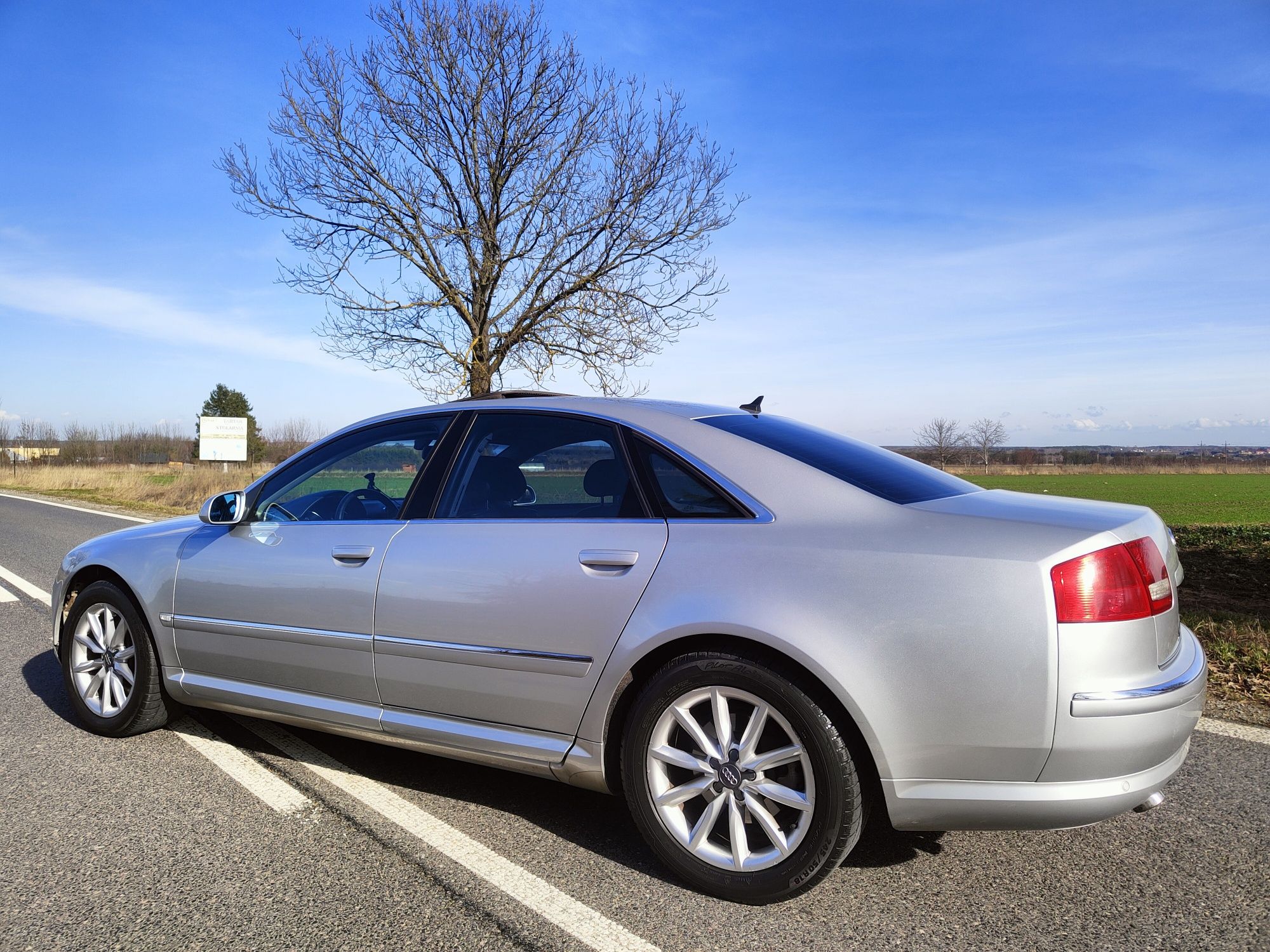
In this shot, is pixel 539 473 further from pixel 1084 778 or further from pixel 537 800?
pixel 1084 778

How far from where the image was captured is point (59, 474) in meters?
39.7

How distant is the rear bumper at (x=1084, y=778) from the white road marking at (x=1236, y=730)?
6.12 ft

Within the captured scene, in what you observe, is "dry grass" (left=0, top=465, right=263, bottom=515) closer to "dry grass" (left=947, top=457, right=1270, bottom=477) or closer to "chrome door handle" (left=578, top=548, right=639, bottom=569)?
"chrome door handle" (left=578, top=548, right=639, bottom=569)

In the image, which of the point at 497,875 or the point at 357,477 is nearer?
the point at 497,875

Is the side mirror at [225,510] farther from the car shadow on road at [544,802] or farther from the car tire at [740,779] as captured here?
the car tire at [740,779]

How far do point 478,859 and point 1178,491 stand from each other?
64971mm

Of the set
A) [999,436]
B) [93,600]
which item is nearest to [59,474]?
[93,600]

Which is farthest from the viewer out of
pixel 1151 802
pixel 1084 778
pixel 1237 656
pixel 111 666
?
pixel 1237 656

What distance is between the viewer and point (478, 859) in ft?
9.47

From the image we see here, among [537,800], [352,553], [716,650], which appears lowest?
[537,800]

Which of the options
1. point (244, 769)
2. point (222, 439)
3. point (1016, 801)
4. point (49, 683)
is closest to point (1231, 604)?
point (1016, 801)

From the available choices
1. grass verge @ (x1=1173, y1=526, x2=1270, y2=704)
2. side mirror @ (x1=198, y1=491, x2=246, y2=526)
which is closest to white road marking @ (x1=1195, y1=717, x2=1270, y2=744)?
grass verge @ (x1=1173, y1=526, x2=1270, y2=704)

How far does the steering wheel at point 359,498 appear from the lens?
363cm

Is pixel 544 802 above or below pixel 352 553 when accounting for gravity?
below
